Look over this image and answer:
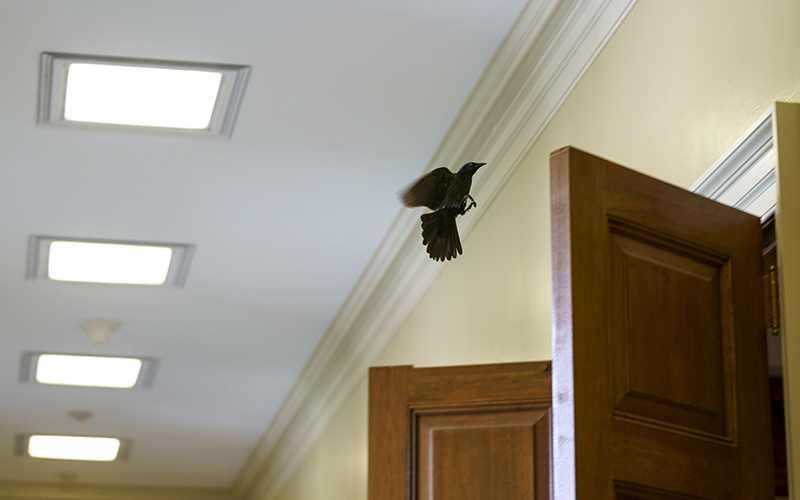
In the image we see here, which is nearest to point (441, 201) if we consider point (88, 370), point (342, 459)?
point (342, 459)

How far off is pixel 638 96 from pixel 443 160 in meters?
1.22

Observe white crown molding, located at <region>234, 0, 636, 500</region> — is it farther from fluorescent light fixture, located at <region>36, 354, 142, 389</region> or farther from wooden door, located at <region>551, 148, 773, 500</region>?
fluorescent light fixture, located at <region>36, 354, 142, 389</region>

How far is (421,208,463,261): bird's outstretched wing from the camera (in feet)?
6.80

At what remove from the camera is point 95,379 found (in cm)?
600

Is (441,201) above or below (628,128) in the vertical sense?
below

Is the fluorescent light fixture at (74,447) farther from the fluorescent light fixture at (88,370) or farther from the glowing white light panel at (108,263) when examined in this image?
the glowing white light panel at (108,263)

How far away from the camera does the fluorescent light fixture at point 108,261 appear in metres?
4.19

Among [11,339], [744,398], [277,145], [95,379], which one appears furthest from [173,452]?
[744,398]

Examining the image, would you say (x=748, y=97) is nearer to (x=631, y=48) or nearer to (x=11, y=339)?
(x=631, y=48)

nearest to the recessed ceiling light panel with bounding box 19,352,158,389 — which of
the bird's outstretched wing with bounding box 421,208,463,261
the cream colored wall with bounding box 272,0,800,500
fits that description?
the cream colored wall with bounding box 272,0,800,500

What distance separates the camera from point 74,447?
25.2 ft

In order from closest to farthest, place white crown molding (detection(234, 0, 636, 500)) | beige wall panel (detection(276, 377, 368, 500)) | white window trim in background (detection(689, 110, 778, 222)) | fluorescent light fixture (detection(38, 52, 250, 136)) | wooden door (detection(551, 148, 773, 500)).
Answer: wooden door (detection(551, 148, 773, 500)), white window trim in background (detection(689, 110, 778, 222)), white crown molding (detection(234, 0, 636, 500)), fluorescent light fixture (detection(38, 52, 250, 136)), beige wall panel (detection(276, 377, 368, 500))

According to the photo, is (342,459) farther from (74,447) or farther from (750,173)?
(750,173)

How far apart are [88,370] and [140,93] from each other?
126 inches
